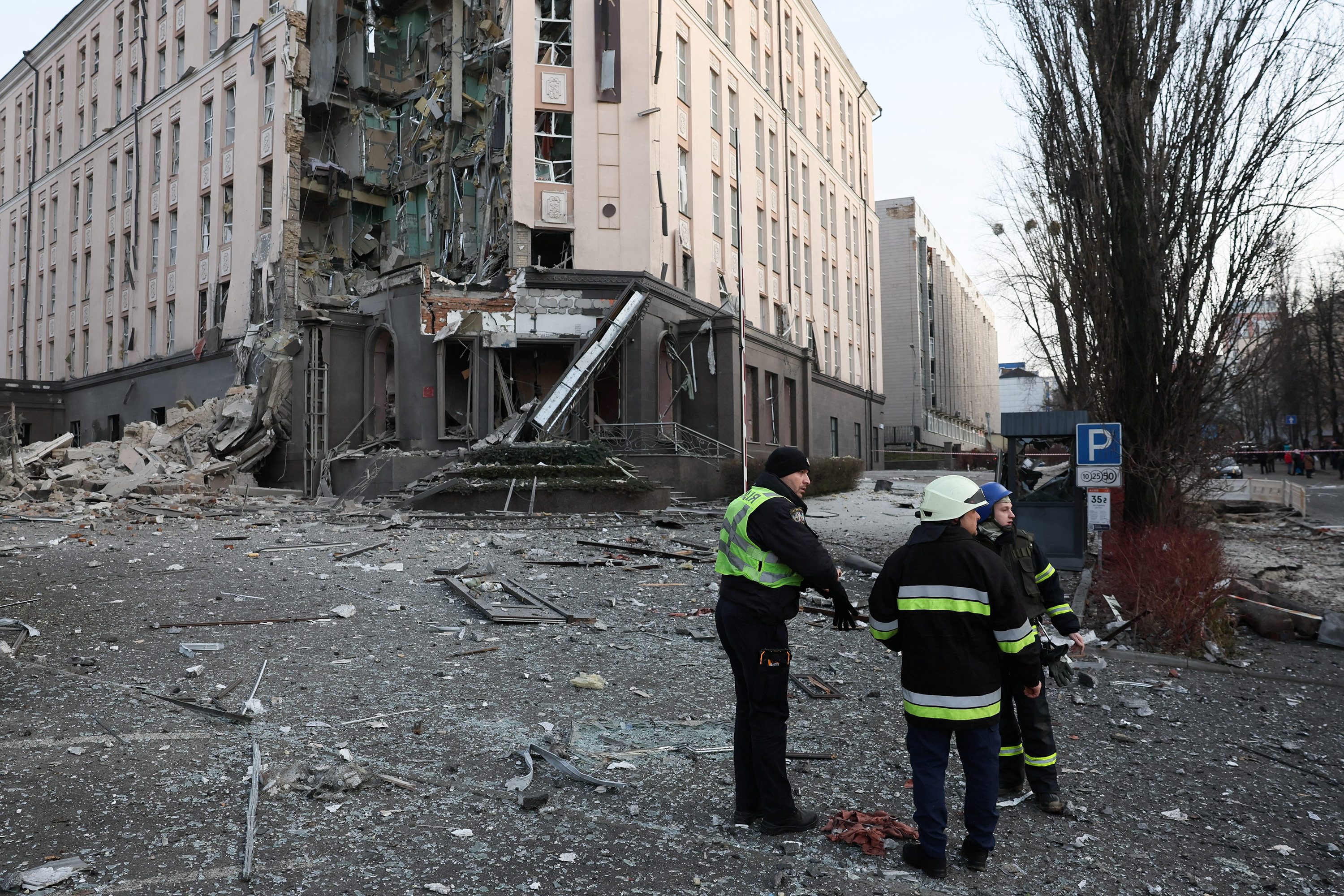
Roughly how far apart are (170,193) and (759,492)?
3914cm

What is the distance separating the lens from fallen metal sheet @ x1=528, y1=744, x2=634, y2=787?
494 centimetres

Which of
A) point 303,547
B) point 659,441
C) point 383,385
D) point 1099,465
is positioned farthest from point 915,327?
point 303,547

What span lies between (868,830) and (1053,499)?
943 cm

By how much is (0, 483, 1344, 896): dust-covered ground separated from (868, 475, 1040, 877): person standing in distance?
0.30 meters

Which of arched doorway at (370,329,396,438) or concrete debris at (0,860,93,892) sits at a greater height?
arched doorway at (370,329,396,438)

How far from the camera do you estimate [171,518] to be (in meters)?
17.3

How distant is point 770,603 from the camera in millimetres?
4199

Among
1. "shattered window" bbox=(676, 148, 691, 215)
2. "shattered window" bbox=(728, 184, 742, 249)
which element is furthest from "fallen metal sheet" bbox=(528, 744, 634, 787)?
"shattered window" bbox=(728, 184, 742, 249)

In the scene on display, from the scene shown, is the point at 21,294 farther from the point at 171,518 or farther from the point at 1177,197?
the point at 1177,197

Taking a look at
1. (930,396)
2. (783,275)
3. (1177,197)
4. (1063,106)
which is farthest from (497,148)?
(930,396)

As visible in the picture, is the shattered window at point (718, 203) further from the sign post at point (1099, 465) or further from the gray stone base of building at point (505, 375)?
the sign post at point (1099, 465)

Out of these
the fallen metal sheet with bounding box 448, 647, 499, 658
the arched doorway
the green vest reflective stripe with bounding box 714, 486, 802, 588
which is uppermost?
the arched doorway

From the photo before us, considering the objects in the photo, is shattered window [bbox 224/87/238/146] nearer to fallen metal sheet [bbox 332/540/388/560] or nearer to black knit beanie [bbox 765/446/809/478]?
fallen metal sheet [bbox 332/540/388/560]

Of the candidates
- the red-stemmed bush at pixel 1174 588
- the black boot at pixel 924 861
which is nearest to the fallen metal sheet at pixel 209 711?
the black boot at pixel 924 861
